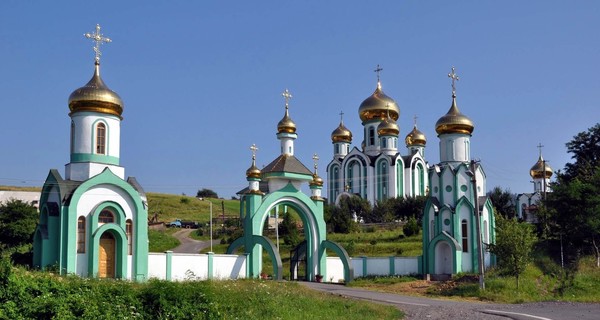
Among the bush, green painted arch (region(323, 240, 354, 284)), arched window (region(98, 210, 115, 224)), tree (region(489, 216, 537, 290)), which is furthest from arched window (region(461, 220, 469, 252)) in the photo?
arched window (region(98, 210, 115, 224))

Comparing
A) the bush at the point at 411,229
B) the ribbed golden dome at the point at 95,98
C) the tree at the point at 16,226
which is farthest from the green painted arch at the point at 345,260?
the tree at the point at 16,226

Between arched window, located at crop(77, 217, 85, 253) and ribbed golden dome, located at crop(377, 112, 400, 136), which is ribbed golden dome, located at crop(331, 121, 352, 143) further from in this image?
arched window, located at crop(77, 217, 85, 253)

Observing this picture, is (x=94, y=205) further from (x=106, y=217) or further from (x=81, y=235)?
(x=81, y=235)

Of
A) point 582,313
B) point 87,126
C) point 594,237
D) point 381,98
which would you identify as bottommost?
point 582,313

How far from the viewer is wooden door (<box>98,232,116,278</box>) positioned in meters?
23.6

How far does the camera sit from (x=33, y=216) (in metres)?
38.4

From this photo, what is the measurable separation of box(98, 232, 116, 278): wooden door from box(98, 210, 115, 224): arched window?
52 cm

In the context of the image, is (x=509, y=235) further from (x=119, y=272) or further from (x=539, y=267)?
(x=119, y=272)

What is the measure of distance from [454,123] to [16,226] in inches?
922

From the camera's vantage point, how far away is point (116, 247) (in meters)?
23.8

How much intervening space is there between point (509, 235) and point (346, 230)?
21.3 m

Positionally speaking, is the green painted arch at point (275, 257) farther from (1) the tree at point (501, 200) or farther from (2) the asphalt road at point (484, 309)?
(1) the tree at point (501, 200)

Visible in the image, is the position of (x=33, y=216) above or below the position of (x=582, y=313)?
above

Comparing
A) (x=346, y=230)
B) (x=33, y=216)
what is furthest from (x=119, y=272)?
(x=346, y=230)
